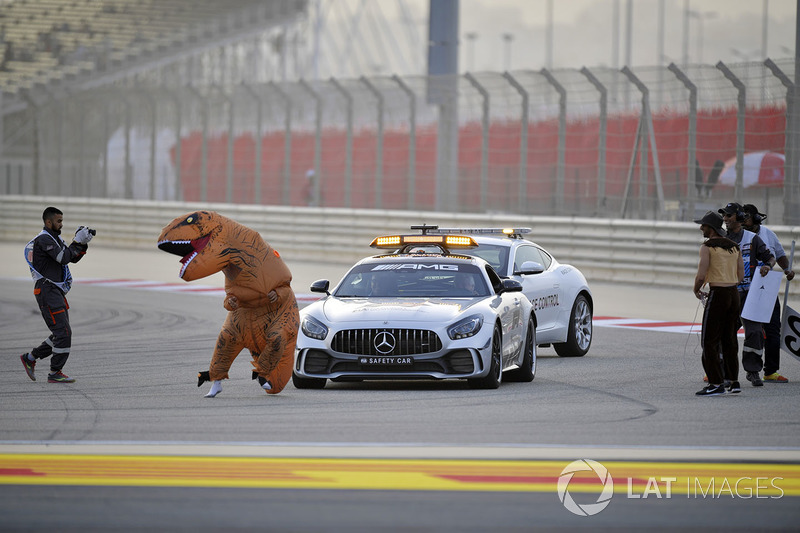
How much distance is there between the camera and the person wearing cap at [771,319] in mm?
12836

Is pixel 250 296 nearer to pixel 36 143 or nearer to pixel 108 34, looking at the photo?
pixel 36 143

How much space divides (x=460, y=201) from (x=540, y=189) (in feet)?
7.25

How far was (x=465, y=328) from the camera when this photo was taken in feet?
38.9

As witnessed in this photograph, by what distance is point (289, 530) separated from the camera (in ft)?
21.1

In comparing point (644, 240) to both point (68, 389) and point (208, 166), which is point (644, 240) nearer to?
point (208, 166)

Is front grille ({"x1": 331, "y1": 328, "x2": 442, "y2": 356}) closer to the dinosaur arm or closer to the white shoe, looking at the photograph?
the dinosaur arm

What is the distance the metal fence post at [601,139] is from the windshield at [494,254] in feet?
31.8

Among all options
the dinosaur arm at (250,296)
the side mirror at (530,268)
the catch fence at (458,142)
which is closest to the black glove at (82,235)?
the dinosaur arm at (250,296)

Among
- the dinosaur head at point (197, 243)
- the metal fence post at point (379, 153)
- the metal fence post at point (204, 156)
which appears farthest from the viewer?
the metal fence post at point (204, 156)

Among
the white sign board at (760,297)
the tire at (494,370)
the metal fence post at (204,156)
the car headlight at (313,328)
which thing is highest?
the metal fence post at (204,156)

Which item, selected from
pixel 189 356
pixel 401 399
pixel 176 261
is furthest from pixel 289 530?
pixel 176 261

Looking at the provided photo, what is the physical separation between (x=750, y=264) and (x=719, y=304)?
1115mm

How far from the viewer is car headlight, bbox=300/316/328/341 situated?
39.4 ft

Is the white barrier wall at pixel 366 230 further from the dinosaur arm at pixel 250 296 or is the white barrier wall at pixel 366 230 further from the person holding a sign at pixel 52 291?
the person holding a sign at pixel 52 291
